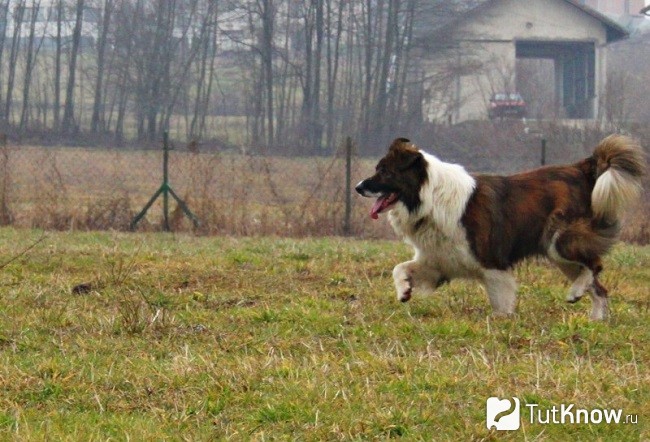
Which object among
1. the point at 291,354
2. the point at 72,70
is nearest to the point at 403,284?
the point at 291,354

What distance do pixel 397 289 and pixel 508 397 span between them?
3.19 metres

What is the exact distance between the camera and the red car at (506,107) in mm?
40875

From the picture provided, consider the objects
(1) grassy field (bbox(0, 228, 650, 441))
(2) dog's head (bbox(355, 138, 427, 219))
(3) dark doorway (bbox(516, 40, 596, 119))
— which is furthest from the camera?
(3) dark doorway (bbox(516, 40, 596, 119))

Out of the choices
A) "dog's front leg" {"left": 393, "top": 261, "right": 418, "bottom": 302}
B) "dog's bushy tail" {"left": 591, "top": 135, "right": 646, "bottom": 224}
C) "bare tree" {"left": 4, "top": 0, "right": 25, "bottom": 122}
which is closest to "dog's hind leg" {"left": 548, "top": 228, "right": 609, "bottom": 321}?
"dog's bushy tail" {"left": 591, "top": 135, "right": 646, "bottom": 224}

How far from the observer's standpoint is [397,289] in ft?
27.7

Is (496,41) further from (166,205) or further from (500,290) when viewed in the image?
(500,290)

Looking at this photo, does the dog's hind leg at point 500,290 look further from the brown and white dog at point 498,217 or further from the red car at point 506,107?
the red car at point 506,107

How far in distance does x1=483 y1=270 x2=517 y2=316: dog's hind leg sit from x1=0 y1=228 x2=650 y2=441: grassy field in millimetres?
117

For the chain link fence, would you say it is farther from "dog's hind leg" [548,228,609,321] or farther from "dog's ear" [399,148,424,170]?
"dog's hind leg" [548,228,609,321]

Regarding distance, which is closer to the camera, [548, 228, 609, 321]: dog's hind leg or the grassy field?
the grassy field

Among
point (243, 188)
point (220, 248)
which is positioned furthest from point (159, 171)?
point (220, 248)

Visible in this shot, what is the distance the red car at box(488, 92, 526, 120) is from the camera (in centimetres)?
4088

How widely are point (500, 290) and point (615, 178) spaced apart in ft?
3.90

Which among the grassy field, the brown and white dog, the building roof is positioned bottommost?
the grassy field
